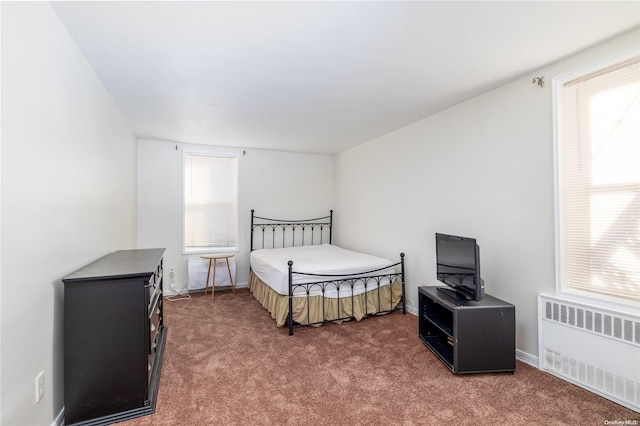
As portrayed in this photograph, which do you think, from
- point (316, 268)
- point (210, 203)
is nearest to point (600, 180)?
point (316, 268)

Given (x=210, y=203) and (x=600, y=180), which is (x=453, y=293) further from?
(x=210, y=203)

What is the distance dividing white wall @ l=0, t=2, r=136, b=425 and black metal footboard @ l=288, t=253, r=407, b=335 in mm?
1860

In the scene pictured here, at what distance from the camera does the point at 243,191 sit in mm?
5160

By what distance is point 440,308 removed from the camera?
9.56 ft

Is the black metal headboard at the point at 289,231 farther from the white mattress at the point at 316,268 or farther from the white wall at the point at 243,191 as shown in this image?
the white mattress at the point at 316,268

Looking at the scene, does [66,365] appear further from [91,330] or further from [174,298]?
[174,298]

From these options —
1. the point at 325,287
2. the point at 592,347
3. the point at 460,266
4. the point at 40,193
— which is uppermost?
the point at 40,193

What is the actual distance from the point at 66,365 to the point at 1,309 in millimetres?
678

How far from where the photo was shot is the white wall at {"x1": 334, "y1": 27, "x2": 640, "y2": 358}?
7.75 feet

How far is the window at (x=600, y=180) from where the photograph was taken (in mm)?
1945

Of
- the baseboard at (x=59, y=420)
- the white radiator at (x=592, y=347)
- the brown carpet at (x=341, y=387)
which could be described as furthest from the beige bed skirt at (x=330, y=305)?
the baseboard at (x=59, y=420)

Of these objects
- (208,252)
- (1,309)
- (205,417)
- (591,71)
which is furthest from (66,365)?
(591,71)

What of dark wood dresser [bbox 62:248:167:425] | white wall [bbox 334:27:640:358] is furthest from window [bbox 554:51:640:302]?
dark wood dresser [bbox 62:248:167:425]

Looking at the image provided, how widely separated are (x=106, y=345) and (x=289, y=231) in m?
3.82
